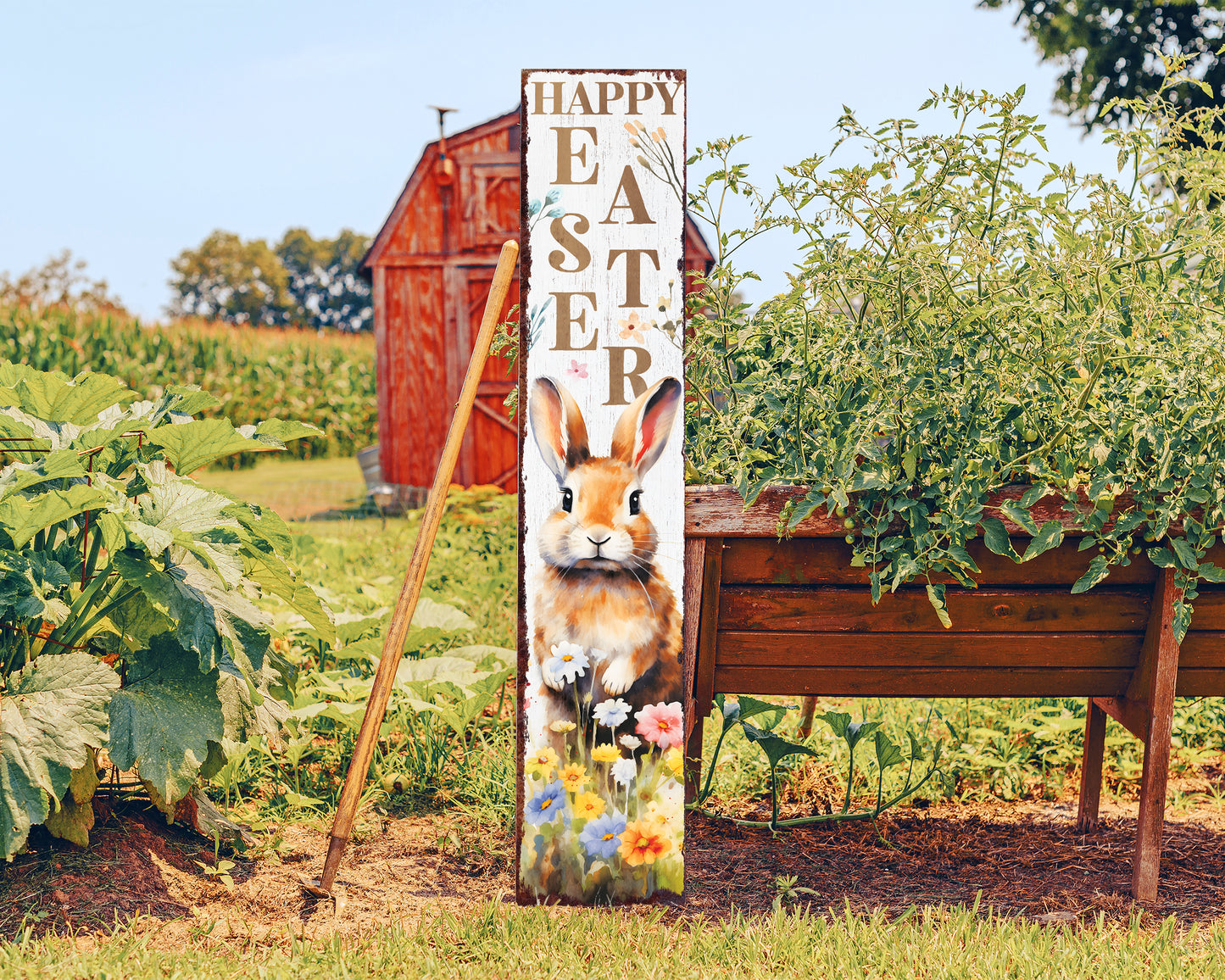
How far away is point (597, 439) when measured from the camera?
2.57m

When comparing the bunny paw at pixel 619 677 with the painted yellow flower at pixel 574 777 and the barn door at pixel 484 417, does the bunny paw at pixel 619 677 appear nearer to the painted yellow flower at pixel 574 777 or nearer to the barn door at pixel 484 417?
the painted yellow flower at pixel 574 777

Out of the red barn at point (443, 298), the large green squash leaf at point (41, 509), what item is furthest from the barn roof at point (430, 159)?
the large green squash leaf at point (41, 509)

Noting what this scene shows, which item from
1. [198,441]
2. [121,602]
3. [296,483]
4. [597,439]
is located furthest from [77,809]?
[296,483]

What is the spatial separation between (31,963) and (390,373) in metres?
8.84

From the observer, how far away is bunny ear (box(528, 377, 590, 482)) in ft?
8.45

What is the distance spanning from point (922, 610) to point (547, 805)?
3.71 feet

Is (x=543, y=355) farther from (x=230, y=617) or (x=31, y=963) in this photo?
(x=31, y=963)

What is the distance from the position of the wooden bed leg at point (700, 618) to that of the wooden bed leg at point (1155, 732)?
1177mm

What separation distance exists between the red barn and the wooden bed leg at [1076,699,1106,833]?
6474mm

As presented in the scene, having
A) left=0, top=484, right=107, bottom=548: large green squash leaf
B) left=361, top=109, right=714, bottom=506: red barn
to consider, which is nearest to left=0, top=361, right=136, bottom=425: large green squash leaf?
left=0, top=484, right=107, bottom=548: large green squash leaf

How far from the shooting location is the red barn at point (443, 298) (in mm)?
9617

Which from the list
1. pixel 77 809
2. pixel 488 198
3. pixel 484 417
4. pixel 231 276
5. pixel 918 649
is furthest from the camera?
pixel 231 276

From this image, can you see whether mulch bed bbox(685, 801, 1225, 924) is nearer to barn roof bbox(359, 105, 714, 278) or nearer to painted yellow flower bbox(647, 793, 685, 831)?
painted yellow flower bbox(647, 793, 685, 831)

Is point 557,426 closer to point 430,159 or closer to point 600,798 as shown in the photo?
point 600,798
